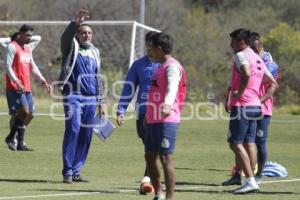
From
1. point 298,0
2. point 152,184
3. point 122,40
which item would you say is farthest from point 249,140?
point 298,0

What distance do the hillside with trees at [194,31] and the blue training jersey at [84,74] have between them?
1010 inches

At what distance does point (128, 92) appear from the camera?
48.9 ft

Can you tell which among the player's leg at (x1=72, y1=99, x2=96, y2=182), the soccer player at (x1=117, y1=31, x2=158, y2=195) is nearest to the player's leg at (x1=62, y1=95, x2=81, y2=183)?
the player's leg at (x1=72, y1=99, x2=96, y2=182)

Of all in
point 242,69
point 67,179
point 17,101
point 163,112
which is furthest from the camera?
point 17,101

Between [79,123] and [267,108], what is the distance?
2832 mm

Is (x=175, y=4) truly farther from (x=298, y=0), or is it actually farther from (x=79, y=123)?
(x=79, y=123)

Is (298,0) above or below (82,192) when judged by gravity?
above

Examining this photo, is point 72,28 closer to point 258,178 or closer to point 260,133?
point 260,133

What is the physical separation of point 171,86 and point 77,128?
364cm

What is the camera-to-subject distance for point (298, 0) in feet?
253

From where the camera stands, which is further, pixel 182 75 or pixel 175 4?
pixel 175 4

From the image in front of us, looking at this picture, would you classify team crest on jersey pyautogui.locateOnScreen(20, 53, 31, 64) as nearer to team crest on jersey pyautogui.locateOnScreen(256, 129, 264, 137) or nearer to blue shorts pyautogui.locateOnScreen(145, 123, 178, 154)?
team crest on jersey pyautogui.locateOnScreen(256, 129, 264, 137)

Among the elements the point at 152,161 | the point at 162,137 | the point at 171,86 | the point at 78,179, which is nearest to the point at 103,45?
the point at 78,179

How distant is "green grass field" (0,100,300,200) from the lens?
13898 mm
